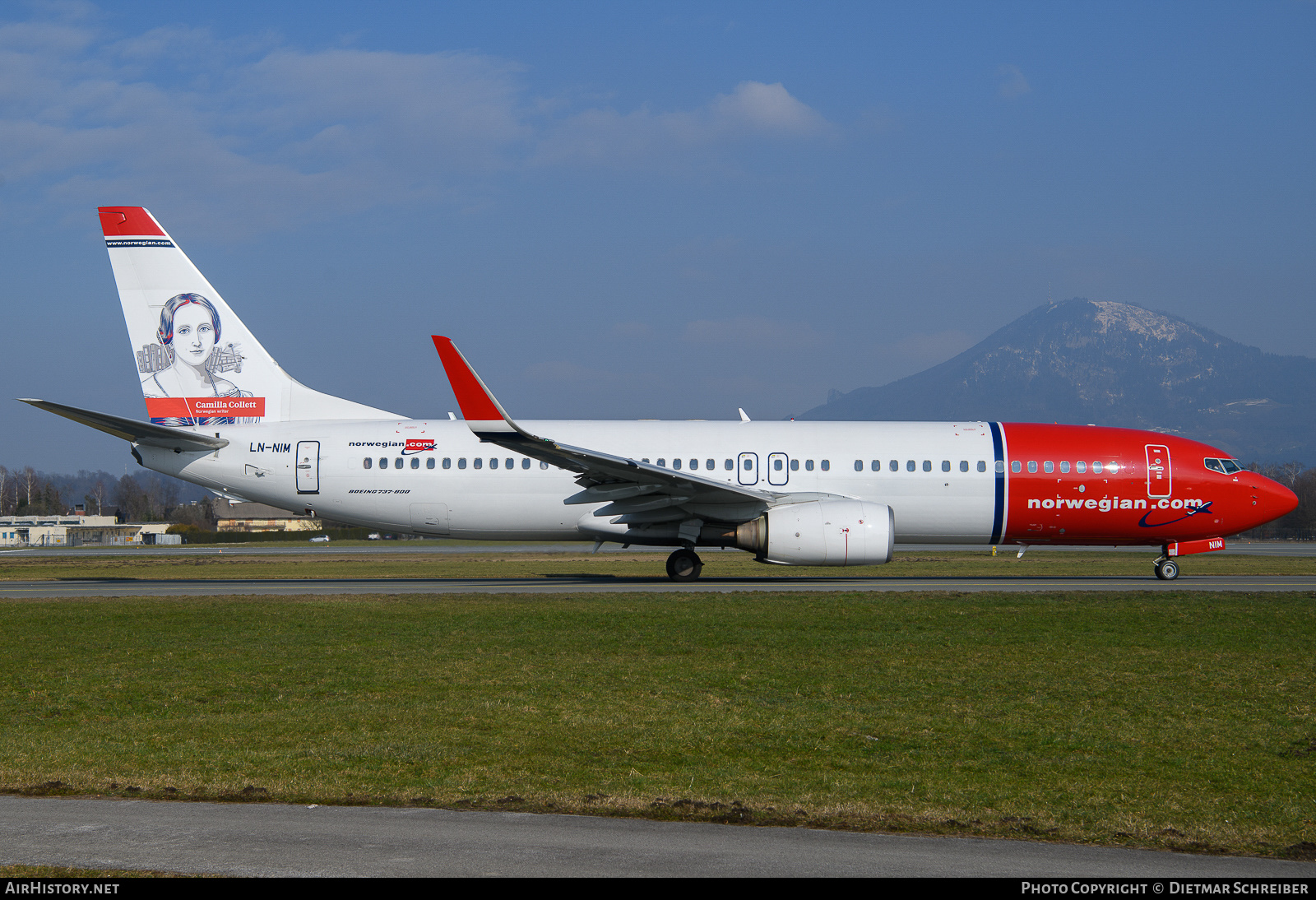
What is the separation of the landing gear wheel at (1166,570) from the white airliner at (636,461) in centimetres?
6

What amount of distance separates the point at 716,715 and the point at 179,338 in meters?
19.8

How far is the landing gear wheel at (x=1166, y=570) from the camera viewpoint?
78.9 feet

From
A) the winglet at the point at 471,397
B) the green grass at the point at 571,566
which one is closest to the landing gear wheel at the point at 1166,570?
the green grass at the point at 571,566

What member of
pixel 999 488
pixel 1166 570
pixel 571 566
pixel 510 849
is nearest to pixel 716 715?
pixel 510 849

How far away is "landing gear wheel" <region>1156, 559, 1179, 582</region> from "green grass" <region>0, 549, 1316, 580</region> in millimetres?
3029

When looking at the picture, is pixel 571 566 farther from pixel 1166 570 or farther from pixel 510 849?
pixel 510 849

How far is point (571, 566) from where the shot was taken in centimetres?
3406

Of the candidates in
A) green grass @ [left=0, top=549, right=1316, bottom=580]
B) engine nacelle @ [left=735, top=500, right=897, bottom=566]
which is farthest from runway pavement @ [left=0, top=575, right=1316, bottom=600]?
green grass @ [left=0, top=549, right=1316, bottom=580]

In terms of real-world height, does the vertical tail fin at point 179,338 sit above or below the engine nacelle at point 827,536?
above

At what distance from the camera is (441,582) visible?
24328mm

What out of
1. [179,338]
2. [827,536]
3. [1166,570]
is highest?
[179,338]

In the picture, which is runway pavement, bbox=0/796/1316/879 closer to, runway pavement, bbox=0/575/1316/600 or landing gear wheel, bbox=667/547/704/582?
runway pavement, bbox=0/575/1316/600

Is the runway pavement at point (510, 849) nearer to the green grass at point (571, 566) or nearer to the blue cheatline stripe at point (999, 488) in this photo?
the blue cheatline stripe at point (999, 488)

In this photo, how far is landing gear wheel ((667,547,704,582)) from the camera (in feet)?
76.1
